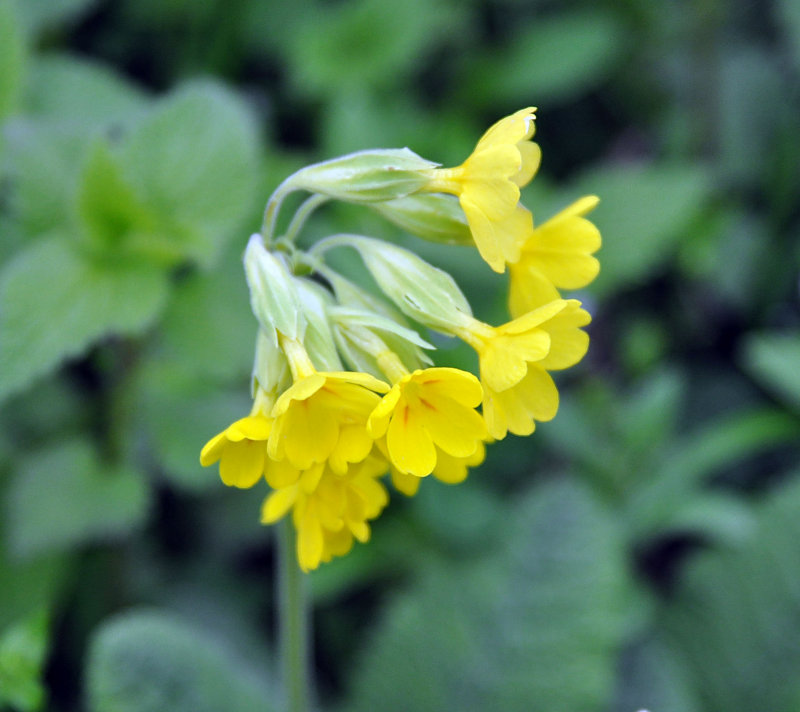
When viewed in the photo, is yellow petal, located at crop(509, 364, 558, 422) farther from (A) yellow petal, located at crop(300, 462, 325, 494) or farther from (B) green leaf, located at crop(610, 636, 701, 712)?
(B) green leaf, located at crop(610, 636, 701, 712)

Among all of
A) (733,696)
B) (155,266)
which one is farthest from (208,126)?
(733,696)

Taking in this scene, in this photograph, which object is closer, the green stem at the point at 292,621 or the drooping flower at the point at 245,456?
the drooping flower at the point at 245,456

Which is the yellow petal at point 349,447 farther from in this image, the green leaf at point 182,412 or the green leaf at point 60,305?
the green leaf at point 182,412

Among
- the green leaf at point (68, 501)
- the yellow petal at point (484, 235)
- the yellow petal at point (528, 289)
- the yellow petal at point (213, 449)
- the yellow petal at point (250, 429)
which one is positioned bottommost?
the green leaf at point (68, 501)

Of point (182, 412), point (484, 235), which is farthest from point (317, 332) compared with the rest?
point (182, 412)

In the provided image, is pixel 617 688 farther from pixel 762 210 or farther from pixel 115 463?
pixel 762 210

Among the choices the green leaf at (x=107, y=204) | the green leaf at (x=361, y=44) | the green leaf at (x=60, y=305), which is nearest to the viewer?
the green leaf at (x=60, y=305)

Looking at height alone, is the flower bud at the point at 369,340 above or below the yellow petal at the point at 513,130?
below

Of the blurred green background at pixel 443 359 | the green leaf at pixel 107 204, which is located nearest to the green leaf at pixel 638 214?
the blurred green background at pixel 443 359

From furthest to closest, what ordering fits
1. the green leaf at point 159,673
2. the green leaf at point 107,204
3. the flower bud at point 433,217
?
the green leaf at point 107,204 < the green leaf at point 159,673 < the flower bud at point 433,217

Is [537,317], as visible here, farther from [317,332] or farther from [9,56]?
[9,56]
